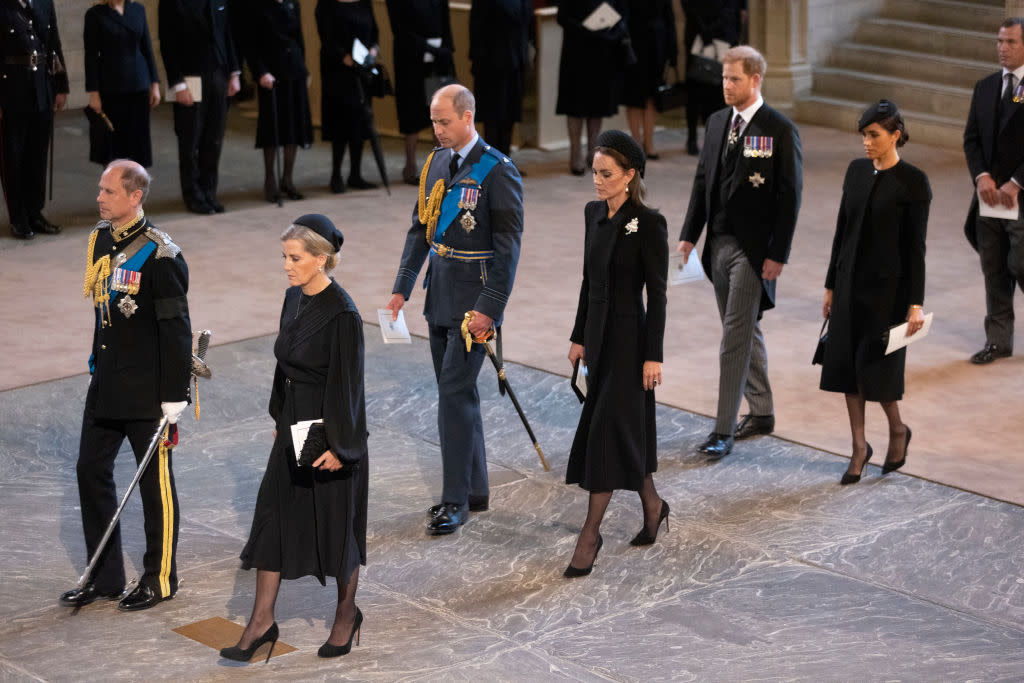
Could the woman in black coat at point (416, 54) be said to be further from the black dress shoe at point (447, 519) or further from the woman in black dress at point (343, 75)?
the black dress shoe at point (447, 519)

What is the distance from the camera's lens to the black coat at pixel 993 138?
8.66 meters

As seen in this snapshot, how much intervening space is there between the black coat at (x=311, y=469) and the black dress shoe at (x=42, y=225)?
23.6ft

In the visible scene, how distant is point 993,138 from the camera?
877 centimetres

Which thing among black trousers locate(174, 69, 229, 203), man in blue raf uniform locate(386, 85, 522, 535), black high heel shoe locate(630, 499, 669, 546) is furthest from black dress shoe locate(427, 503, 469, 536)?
black trousers locate(174, 69, 229, 203)

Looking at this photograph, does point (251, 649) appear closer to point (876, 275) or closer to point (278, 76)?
point (876, 275)

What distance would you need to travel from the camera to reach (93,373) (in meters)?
5.62

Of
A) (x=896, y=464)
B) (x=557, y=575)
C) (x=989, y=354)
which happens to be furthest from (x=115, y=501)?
(x=989, y=354)

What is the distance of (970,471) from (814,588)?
1.61 meters

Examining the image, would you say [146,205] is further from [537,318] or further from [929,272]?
[929,272]

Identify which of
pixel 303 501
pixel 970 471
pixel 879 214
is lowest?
pixel 970 471

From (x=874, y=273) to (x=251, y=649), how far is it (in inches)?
128

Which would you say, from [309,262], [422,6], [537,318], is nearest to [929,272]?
[537,318]

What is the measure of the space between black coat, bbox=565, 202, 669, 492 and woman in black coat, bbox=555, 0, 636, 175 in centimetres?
785

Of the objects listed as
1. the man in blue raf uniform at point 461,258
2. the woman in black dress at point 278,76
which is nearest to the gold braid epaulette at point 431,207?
the man in blue raf uniform at point 461,258
